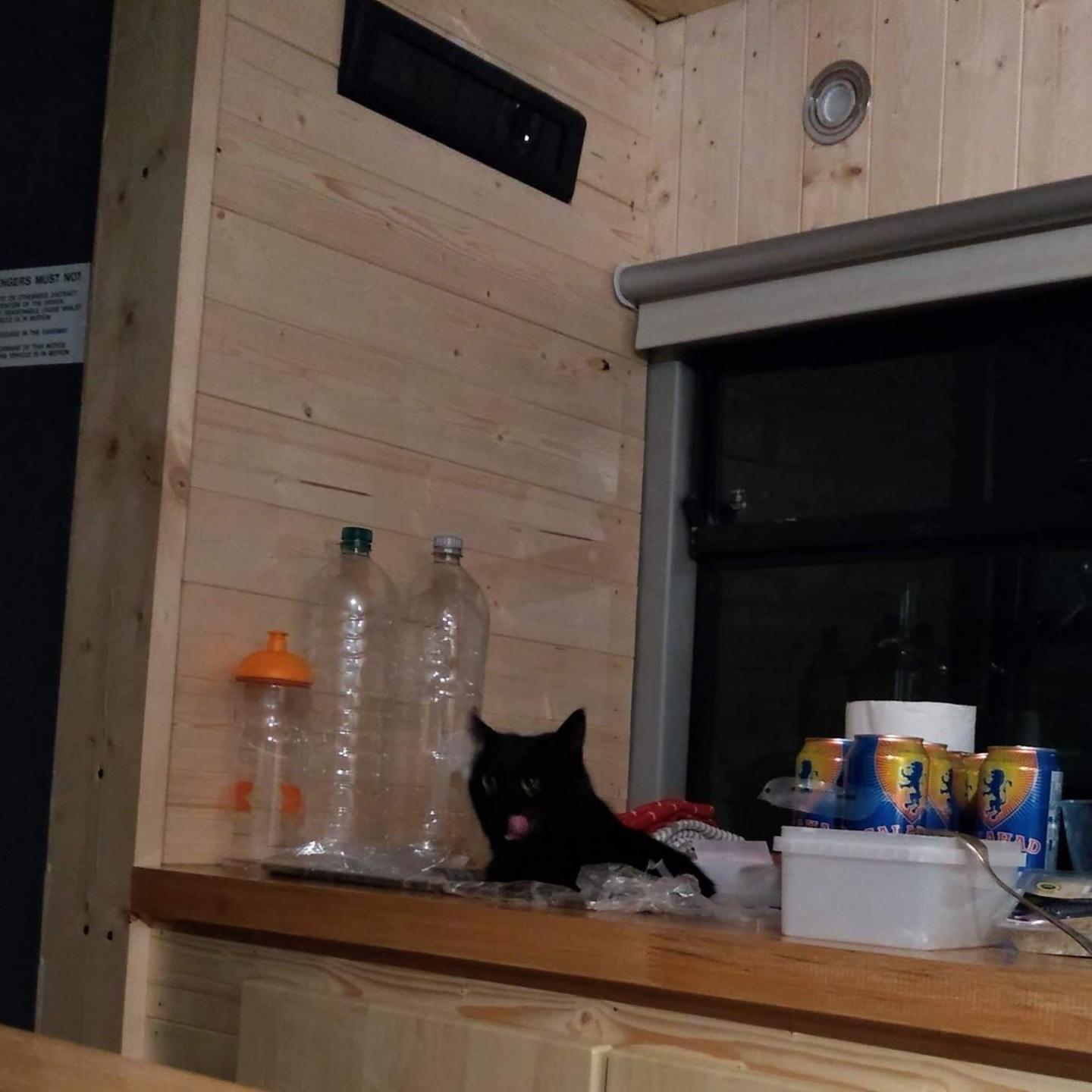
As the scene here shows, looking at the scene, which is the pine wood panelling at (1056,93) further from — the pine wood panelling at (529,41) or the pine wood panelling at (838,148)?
the pine wood panelling at (529,41)

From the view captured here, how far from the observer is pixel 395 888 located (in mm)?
1568

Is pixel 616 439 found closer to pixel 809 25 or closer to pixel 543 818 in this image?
pixel 809 25

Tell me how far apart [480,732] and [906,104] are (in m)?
1.14

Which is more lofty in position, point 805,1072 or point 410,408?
point 410,408

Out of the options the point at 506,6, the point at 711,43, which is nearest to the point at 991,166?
the point at 711,43

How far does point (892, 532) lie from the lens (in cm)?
223

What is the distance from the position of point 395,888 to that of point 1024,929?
64 cm

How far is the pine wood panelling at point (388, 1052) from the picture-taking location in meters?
1.32

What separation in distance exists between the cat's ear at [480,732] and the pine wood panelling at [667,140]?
1008 millimetres

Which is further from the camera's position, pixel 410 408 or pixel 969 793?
pixel 410 408

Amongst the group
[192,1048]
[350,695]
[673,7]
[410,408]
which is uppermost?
[673,7]

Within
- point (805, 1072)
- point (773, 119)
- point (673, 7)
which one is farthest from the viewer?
point (673, 7)

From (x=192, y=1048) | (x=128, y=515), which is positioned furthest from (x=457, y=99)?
(x=192, y=1048)

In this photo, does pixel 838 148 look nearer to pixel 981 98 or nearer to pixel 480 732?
pixel 981 98
